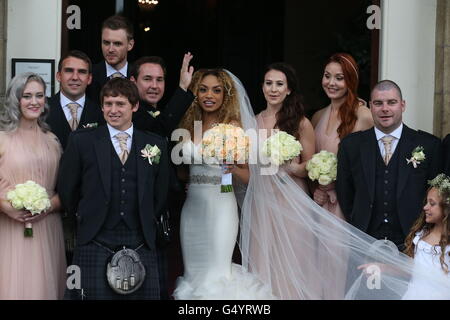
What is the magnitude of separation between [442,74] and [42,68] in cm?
361

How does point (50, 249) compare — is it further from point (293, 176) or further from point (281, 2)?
point (281, 2)

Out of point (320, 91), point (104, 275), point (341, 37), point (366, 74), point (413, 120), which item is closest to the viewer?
point (104, 275)

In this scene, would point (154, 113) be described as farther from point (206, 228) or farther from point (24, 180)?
point (24, 180)

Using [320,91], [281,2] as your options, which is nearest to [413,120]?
[320,91]

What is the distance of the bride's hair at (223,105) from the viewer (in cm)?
821

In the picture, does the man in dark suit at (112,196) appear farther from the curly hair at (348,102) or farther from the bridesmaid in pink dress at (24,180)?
the curly hair at (348,102)

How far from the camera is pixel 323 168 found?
775 centimetres

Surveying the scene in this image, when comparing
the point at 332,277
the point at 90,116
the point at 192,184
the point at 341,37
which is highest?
the point at 341,37

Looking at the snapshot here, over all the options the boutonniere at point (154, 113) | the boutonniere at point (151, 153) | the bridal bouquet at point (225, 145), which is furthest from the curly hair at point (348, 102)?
the boutonniere at point (151, 153)

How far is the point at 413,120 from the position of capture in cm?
873

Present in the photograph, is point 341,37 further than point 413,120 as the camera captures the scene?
Yes

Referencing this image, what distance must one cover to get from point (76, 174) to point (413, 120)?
129 inches

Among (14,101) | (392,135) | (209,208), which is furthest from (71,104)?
(392,135)

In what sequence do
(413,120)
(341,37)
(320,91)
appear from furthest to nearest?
1. (320,91)
2. (341,37)
3. (413,120)
